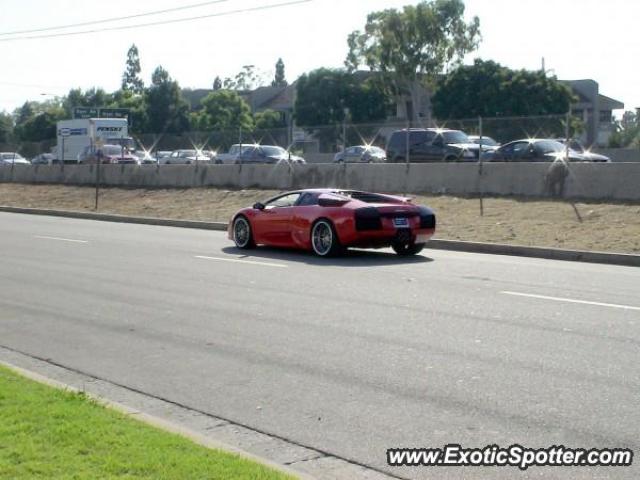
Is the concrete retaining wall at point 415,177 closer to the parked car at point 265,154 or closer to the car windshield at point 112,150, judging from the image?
the parked car at point 265,154

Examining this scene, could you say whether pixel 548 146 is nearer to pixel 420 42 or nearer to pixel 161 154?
pixel 161 154

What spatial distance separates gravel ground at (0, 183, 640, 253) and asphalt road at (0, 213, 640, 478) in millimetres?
2701

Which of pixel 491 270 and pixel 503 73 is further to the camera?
pixel 503 73

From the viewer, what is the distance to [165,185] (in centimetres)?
3575

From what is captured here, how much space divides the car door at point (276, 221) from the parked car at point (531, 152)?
434 inches

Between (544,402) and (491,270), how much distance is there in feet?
26.1

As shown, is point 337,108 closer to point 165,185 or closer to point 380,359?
point 165,185

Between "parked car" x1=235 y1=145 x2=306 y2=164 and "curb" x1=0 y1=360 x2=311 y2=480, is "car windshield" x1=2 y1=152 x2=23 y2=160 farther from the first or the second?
"curb" x1=0 y1=360 x2=311 y2=480

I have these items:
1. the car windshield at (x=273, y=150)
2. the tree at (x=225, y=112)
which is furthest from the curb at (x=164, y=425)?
the tree at (x=225, y=112)

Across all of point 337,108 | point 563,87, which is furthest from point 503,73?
point 337,108

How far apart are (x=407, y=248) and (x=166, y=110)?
7497 centimetres

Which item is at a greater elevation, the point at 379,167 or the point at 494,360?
the point at 379,167

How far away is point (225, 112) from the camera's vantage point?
282 feet

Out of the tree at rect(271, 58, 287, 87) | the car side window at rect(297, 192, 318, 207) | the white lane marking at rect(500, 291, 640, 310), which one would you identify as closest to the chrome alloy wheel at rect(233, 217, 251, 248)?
the car side window at rect(297, 192, 318, 207)
